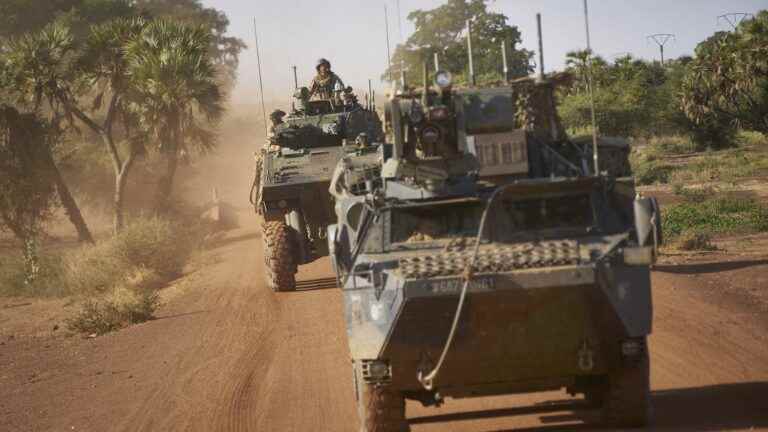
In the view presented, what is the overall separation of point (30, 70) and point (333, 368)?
76.2 ft

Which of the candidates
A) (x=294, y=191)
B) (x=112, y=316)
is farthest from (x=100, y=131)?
(x=294, y=191)

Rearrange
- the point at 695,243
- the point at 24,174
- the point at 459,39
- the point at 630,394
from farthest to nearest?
the point at 459,39 → the point at 24,174 → the point at 695,243 → the point at 630,394

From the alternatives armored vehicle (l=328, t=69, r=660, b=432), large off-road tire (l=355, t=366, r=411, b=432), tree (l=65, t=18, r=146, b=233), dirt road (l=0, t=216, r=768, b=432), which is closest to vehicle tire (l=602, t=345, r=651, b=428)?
armored vehicle (l=328, t=69, r=660, b=432)

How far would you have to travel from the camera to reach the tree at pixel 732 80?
1578 inches

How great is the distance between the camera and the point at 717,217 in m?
23.3

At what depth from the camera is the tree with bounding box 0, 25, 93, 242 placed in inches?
1262

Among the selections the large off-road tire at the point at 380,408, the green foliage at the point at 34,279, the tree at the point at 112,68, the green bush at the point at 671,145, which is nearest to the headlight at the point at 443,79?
the large off-road tire at the point at 380,408

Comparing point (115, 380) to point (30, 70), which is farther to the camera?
point (30, 70)

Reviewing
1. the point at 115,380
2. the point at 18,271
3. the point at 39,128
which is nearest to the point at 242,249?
the point at 18,271

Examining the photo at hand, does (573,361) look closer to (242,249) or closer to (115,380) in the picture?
(115,380)

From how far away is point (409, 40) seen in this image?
175ft

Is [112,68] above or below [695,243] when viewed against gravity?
above

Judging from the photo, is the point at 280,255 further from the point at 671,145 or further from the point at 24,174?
the point at 671,145

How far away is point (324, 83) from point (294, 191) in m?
4.01
